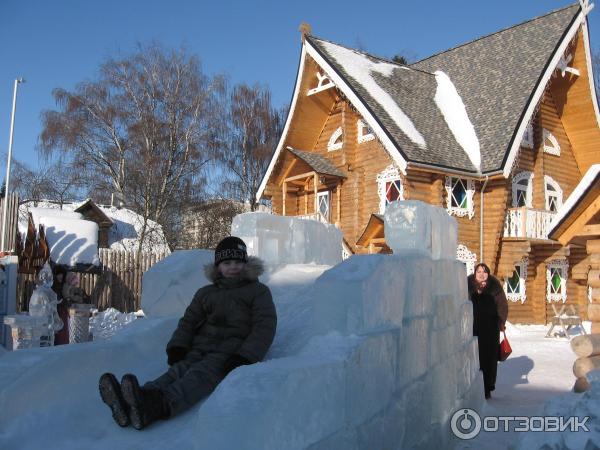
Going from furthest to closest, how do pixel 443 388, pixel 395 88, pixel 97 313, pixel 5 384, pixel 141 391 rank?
pixel 395 88 → pixel 97 313 → pixel 443 388 → pixel 5 384 → pixel 141 391

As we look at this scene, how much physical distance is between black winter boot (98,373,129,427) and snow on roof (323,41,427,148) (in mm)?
13518

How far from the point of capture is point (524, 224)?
1611 cm

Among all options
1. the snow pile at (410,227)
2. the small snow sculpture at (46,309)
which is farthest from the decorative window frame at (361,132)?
the snow pile at (410,227)

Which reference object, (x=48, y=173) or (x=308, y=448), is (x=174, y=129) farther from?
(x=308, y=448)

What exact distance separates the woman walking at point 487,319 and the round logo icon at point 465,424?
164 centimetres

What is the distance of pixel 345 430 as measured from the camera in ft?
8.91

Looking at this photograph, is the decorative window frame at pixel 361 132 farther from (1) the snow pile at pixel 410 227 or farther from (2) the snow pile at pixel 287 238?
(1) the snow pile at pixel 410 227

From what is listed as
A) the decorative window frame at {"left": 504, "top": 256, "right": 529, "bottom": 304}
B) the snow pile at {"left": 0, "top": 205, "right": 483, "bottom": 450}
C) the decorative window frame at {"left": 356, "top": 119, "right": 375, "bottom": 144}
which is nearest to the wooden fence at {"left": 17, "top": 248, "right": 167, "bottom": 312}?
the decorative window frame at {"left": 356, "top": 119, "right": 375, "bottom": 144}

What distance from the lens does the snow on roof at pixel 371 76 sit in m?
16.1

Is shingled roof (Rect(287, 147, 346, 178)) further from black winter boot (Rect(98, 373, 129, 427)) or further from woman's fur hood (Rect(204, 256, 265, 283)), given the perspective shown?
black winter boot (Rect(98, 373, 129, 427))

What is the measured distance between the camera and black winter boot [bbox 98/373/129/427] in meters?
2.96

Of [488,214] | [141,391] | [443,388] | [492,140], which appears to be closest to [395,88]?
[492,140]

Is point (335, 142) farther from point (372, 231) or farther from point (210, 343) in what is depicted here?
point (210, 343)

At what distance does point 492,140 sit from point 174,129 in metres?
12.5
